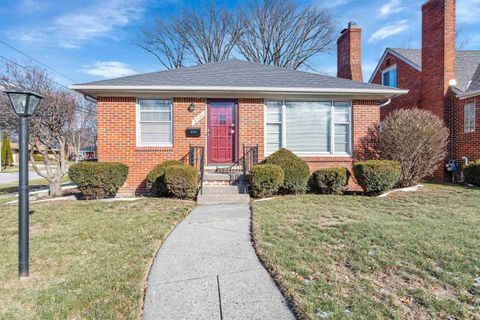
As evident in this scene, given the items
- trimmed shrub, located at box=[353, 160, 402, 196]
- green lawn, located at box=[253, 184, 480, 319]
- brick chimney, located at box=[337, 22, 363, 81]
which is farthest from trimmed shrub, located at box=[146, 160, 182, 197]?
brick chimney, located at box=[337, 22, 363, 81]

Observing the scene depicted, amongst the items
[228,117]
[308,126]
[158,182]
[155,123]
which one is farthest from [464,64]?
[158,182]

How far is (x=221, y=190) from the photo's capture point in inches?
300

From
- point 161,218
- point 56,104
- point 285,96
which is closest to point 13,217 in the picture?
point 161,218

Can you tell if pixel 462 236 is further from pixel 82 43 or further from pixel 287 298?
pixel 82 43

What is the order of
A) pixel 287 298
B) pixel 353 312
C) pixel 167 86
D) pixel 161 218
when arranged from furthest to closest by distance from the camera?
pixel 167 86, pixel 161 218, pixel 287 298, pixel 353 312

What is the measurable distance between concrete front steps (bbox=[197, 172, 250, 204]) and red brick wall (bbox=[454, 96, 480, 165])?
8.85m

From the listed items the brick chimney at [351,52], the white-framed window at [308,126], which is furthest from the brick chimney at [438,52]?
the white-framed window at [308,126]

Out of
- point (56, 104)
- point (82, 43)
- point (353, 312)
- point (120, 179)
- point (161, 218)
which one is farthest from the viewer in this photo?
point (82, 43)

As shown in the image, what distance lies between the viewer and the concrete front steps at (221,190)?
23.5 ft

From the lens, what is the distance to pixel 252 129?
904cm

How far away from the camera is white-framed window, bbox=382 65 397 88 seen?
614 inches

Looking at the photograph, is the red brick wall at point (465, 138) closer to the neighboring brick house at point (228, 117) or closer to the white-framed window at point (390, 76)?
the neighboring brick house at point (228, 117)

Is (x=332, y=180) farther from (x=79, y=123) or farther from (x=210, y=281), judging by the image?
(x=79, y=123)

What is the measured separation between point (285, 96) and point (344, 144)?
245 centimetres
